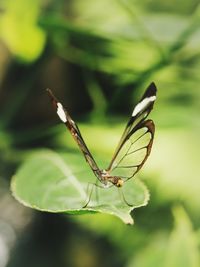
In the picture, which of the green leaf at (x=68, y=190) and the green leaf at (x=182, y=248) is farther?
the green leaf at (x=182, y=248)

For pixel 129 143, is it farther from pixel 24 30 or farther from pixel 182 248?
pixel 24 30

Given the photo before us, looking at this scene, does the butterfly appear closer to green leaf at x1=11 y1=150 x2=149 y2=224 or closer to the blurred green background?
green leaf at x1=11 y1=150 x2=149 y2=224

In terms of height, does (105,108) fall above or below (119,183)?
below

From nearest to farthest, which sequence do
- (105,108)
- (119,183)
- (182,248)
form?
(119,183)
(182,248)
(105,108)

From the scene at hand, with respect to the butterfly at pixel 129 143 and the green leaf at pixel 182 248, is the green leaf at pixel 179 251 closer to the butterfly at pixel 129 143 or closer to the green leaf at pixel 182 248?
the green leaf at pixel 182 248

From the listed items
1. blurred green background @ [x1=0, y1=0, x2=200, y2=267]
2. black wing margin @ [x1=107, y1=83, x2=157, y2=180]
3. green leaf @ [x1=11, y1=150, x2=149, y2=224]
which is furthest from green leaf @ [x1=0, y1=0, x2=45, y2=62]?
black wing margin @ [x1=107, y1=83, x2=157, y2=180]

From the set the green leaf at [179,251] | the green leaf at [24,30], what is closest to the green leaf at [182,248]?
the green leaf at [179,251]

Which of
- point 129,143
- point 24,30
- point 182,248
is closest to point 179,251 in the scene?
point 182,248

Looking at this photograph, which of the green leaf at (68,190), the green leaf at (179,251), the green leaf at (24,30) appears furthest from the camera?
the green leaf at (24,30)
